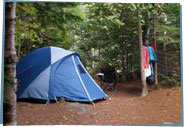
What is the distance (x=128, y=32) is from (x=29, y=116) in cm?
148

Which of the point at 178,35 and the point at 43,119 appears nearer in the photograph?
the point at 43,119

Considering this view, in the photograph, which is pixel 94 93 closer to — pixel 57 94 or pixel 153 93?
pixel 57 94

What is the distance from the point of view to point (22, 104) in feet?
9.96

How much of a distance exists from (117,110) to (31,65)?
4.18ft

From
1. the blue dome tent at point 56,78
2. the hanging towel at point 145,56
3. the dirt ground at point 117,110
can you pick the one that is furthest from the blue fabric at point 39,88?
the hanging towel at point 145,56

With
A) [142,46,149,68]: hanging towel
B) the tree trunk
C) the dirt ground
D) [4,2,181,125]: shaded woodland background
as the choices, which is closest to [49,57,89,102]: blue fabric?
the dirt ground

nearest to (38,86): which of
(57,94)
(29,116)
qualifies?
(57,94)

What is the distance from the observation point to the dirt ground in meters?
2.93

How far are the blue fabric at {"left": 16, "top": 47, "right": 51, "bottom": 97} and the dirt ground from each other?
32cm

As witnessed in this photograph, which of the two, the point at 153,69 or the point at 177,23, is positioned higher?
the point at 177,23

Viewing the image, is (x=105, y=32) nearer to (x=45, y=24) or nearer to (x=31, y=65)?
(x=45, y=24)

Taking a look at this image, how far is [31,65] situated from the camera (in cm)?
354

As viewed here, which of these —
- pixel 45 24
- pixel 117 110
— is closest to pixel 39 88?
pixel 45 24

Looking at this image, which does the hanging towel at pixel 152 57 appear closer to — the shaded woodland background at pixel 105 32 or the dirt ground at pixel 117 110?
the shaded woodland background at pixel 105 32
